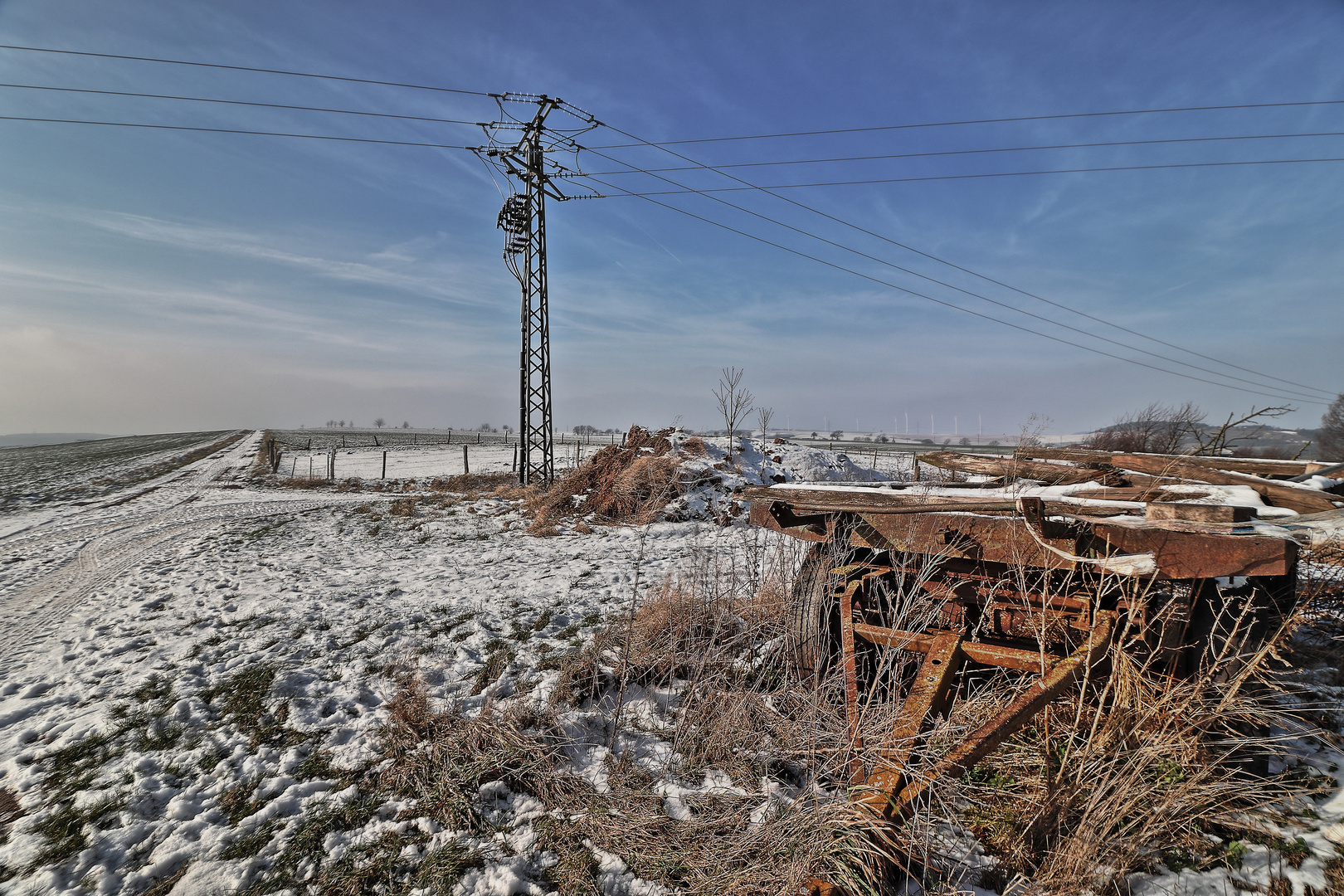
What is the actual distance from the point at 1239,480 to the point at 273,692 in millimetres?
7702

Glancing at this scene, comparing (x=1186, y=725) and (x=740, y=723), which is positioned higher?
(x=1186, y=725)

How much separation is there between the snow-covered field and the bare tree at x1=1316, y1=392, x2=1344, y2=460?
58360 mm

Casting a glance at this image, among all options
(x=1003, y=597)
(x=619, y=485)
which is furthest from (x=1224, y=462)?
(x=619, y=485)

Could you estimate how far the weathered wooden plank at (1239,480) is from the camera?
10.6ft

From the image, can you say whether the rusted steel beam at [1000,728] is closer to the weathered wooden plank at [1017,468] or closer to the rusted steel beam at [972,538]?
the rusted steel beam at [972,538]

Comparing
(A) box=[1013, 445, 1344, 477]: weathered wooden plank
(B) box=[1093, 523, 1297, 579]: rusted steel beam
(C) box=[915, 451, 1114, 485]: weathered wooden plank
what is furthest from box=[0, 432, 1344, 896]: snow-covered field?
(C) box=[915, 451, 1114, 485]: weathered wooden plank

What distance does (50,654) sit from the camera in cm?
529

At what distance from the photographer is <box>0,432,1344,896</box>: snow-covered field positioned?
288cm

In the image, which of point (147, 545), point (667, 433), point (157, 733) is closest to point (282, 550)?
point (147, 545)

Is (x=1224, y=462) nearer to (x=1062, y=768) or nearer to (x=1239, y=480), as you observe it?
(x=1239, y=480)

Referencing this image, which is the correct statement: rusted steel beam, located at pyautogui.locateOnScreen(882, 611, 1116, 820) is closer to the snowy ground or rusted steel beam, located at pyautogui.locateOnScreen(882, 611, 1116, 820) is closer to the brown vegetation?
the snowy ground

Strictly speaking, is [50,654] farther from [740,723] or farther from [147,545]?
[740,723]

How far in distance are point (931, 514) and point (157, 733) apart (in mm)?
5640

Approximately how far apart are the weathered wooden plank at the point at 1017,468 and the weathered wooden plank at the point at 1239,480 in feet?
1.46
